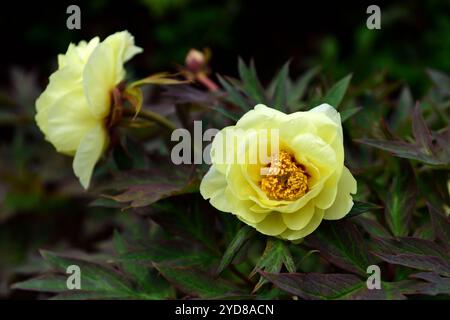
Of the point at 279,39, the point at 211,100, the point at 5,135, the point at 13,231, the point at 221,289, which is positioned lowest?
the point at 221,289

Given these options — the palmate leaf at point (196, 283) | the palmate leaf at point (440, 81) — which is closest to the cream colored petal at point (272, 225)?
the palmate leaf at point (196, 283)

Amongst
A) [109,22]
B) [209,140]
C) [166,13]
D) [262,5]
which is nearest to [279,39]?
[262,5]

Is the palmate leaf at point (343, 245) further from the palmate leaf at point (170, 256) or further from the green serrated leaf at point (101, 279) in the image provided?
the green serrated leaf at point (101, 279)

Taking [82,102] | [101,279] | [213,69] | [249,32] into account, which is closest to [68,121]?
[82,102]

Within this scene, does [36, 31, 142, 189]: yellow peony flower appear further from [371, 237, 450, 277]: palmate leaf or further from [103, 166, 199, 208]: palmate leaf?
[371, 237, 450, 277]: palmate leaf

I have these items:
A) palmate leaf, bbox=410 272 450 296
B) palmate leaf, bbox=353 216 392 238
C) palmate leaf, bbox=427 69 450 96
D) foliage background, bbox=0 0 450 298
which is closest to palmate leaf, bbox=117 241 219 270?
foliage background, bbox=0 0 450 298
